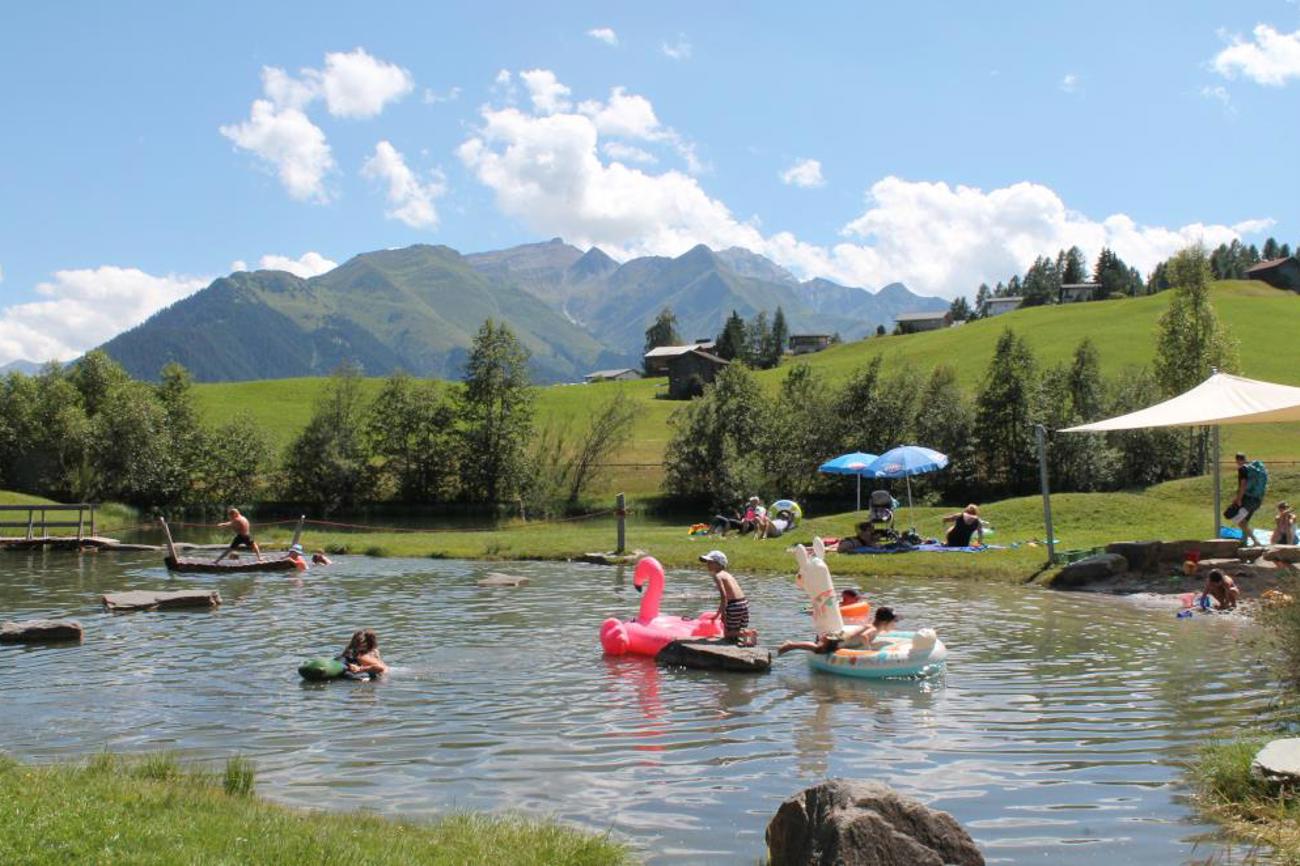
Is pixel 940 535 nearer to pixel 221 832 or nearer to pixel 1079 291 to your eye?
pixel 221 832

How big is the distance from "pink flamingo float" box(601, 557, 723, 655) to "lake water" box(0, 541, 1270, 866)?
362mm

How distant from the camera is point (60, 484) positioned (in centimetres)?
7044

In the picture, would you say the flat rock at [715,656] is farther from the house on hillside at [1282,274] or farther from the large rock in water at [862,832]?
the house on hillside at [1282,274]

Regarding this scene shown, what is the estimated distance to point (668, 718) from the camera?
1312cm

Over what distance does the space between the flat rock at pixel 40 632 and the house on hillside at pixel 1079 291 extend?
191 metres

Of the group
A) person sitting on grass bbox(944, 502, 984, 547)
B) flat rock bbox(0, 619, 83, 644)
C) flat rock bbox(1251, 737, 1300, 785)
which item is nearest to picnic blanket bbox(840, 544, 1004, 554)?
person sitting on grass bbox(944, 502, 984, 547)

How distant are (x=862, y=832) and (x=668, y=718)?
6338mm

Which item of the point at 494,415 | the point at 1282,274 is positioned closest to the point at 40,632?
the point at 494,415

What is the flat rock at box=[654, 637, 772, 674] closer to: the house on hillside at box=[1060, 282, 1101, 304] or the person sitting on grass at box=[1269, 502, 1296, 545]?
the person sitting on grass at box=[1269, 502, 1296, 545]

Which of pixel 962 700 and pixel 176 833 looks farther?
pixel 962 700

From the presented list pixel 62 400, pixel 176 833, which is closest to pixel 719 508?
pixel 62 400

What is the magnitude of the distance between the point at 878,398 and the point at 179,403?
47582 millimetres

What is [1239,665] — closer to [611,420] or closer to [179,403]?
[611,420]

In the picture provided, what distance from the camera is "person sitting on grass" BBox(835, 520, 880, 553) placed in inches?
1254
